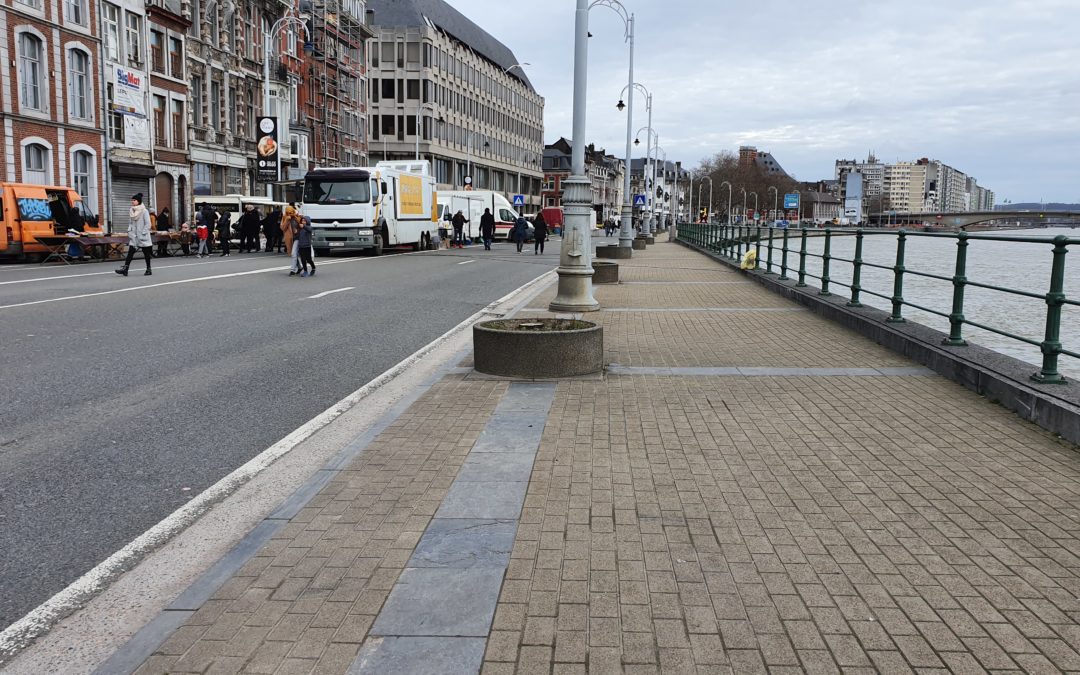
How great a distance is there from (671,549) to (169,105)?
43966mm

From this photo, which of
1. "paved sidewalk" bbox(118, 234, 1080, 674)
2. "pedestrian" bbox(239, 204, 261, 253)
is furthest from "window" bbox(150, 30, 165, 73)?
"paved sidewalk" bbox(118, 234, 1080, 674)

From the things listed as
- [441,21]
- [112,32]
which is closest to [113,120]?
[112,32]

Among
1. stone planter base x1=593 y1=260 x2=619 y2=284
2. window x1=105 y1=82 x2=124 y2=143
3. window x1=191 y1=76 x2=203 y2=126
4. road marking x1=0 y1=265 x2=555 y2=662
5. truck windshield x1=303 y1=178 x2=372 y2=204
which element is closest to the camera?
road marking x1=0 y1=265 x2=555 y2=662

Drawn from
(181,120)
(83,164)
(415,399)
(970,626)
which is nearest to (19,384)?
(415,399)

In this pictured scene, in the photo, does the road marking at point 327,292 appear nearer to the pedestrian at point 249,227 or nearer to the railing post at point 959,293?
the railing post at point 959,293

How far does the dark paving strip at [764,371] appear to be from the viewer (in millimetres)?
8242

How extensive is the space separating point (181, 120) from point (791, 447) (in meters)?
43.7

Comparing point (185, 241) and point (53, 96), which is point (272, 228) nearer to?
Result: point (185, 241)

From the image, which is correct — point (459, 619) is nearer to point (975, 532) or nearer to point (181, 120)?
point (975, 532)

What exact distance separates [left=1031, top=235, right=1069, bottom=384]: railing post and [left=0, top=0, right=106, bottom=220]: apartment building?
34308mm

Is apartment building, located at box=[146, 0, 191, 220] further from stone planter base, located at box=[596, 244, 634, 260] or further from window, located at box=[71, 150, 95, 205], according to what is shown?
stone planter base, located at box=[596, 244, 634, 260]

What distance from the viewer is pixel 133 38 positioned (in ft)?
132

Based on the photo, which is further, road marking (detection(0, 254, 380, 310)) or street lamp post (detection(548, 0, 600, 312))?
road marking (detection(0, 254, 380, 310))

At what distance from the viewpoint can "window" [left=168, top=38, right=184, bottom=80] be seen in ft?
141
